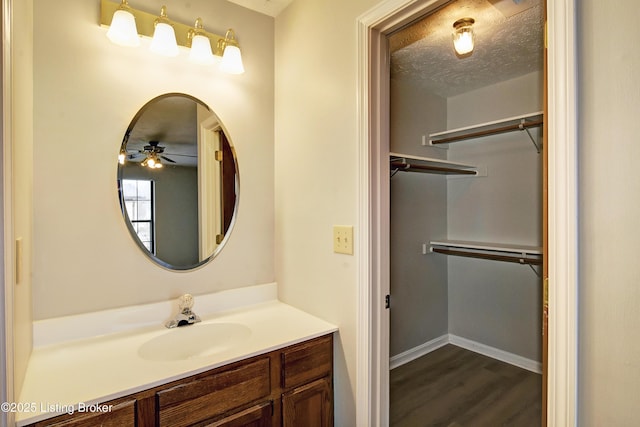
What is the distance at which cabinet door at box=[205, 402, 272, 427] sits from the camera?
4.09 ft

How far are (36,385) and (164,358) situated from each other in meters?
0.46

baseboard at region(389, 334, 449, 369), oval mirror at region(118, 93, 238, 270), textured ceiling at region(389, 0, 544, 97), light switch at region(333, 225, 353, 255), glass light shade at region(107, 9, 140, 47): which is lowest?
baseboard at region(389, 334, 449, 369)

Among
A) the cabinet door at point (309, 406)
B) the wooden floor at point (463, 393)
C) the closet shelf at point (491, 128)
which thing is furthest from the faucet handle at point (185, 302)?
the closet shelf at point (491, 128)

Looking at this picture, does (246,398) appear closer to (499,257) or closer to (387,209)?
(387,209)

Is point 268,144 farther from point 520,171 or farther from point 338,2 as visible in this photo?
point 520,171

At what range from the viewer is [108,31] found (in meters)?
1.46

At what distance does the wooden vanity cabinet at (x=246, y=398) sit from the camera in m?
1.07

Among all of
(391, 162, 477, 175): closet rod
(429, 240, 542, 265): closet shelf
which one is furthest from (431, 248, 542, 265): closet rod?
(391, 162, 477, 175): closet rod

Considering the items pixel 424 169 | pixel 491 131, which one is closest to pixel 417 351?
pixel 424 169

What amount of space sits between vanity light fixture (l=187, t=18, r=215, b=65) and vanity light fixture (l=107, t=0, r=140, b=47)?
258 mm

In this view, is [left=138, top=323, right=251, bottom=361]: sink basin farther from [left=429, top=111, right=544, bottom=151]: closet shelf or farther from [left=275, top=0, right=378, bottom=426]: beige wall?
[left=429, top=111, right=544, bottom=151]: closet shelf

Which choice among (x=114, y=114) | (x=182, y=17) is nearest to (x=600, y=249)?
(x=114, y=114)

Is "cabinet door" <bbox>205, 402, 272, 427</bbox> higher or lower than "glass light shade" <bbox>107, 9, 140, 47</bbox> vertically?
lower

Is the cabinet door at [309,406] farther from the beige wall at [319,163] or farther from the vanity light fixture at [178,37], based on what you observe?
the vanity light fixture at [178,37]
